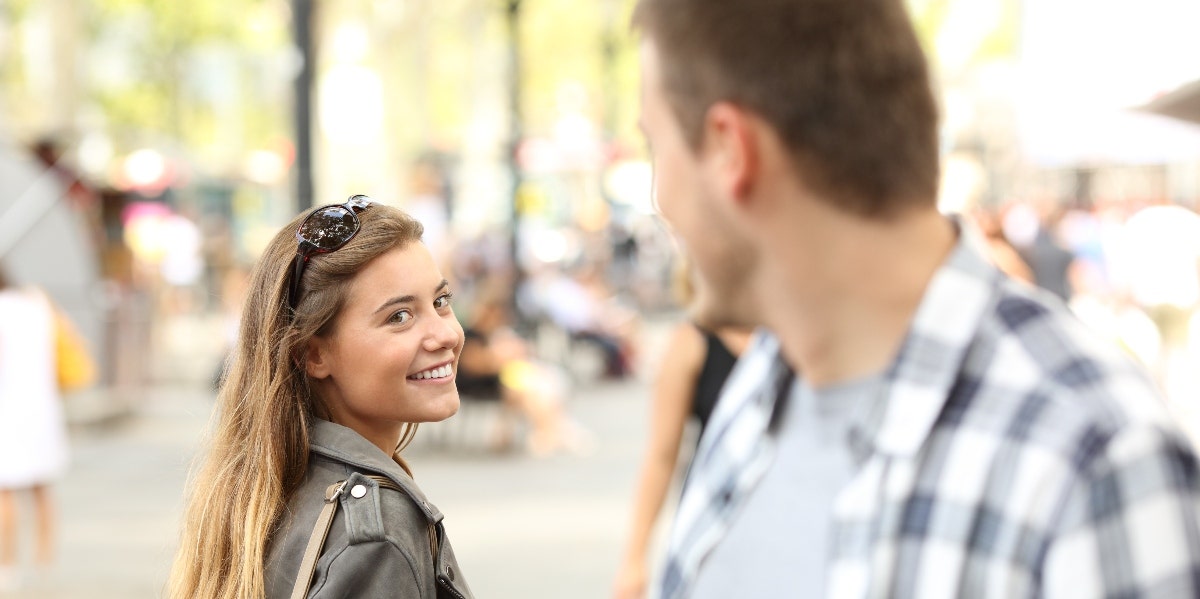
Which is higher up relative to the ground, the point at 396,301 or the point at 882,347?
the point at 882,347

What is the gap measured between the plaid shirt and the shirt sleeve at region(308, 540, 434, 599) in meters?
0.77

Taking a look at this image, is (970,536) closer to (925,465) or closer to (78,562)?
(925,465)

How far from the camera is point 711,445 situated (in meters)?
1.92

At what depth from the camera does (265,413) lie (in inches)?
87.4

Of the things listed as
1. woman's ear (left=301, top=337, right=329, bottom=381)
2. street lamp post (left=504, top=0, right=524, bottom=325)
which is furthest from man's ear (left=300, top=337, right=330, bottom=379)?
street lamp post (left=504, top=0, right=524, bottom=325)

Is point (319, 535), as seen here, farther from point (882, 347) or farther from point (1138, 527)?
point (1138, 527)

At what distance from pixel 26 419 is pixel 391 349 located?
6.57m

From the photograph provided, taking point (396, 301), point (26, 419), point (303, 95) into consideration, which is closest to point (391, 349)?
→ point (396, 301)

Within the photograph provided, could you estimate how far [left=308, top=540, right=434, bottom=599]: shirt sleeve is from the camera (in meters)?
2.01

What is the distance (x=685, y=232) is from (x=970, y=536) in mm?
465

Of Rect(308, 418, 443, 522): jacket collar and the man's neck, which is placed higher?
the man's neck

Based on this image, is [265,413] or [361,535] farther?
[265,413]

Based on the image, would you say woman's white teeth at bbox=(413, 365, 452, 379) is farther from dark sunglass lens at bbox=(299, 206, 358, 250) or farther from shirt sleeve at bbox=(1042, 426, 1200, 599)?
shirt sleeve at bbox=(1042, 426, 1200, 599)

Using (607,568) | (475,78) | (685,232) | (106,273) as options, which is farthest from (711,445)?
(475,78)
